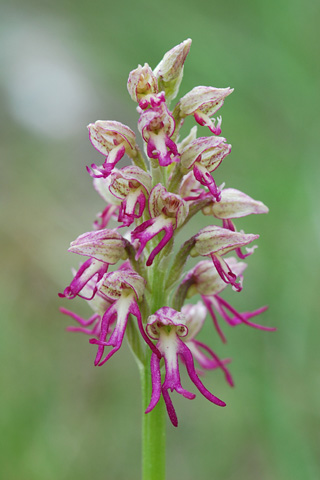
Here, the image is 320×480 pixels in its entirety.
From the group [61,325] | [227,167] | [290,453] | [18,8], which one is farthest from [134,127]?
[290,453]

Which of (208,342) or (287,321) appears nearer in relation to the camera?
(287,321)

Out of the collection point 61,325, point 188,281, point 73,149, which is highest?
point 73,149

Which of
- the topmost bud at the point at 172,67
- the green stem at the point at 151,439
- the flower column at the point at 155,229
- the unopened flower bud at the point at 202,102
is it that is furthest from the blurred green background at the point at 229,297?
the topmost bud at the point at 172,67

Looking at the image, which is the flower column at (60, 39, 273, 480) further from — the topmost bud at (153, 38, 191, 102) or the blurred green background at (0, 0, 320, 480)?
the blurred green background at (0, 0, 320, 480)

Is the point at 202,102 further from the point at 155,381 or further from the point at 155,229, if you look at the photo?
the point at 155,381

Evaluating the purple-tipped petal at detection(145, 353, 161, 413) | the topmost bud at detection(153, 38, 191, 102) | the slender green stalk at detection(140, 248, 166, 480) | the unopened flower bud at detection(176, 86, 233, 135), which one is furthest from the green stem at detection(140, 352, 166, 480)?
the topmost bud at detection(153, 38, 191, 102)

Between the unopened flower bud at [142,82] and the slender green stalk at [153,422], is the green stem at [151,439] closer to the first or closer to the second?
the slender green stalk at [153,422]

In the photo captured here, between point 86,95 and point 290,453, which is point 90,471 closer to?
point 290,453
